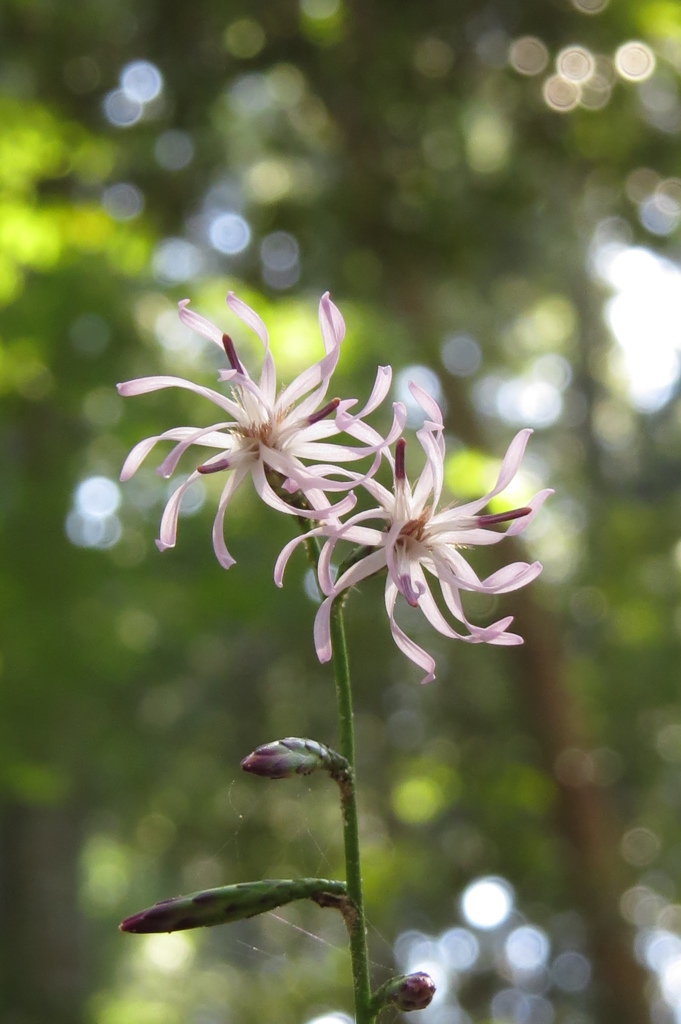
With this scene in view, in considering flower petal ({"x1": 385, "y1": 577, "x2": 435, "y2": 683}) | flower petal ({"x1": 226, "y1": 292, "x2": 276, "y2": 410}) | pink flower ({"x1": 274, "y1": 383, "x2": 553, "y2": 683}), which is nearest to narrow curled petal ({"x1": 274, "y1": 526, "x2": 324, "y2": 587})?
pink flower ({"x1": 274, "y1": 383, "x2": 553, "y2": 683})

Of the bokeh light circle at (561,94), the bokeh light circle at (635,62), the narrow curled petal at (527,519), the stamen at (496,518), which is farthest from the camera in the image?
the bokeh light circle at (561,94)

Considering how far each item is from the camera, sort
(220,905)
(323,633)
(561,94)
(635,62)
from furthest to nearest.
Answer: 1. (561,94)
2. (635,62)
3. (323,633)
4. (220,905)

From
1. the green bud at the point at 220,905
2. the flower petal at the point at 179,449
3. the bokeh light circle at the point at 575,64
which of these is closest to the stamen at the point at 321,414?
the flower petal at the point at 179,449

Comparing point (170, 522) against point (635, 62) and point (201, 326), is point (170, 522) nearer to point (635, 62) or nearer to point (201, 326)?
point (201, 326)

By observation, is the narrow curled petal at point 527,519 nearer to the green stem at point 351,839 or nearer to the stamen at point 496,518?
the stamen at point 496,518

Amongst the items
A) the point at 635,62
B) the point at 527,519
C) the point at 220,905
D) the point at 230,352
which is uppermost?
the point at 635,62

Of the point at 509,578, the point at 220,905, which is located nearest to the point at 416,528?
the point at 509,578

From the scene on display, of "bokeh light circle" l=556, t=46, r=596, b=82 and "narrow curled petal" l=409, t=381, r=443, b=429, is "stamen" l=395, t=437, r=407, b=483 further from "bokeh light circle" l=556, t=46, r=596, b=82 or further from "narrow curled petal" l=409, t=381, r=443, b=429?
"bokeh light circle" l=556, t=46, r=596, b=82
